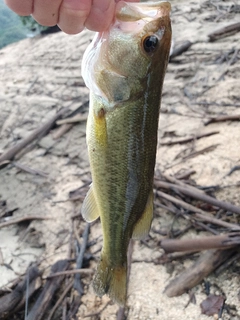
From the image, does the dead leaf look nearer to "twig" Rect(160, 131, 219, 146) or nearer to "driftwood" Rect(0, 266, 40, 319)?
"driftwood" Rect(0, 266, 40, 319)

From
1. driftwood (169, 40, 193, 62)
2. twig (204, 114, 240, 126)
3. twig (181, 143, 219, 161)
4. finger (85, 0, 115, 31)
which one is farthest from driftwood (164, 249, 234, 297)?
driftwood (169, 40, 193, 62)

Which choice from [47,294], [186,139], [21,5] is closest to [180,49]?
[186,139]

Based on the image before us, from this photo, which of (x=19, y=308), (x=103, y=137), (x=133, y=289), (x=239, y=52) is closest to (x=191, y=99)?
(x=239, y=52)

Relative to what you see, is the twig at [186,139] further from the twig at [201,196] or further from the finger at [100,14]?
the finger at [100,14]

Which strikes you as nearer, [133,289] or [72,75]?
[133,289]

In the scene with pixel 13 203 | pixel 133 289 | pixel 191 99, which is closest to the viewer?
pixel 133 289

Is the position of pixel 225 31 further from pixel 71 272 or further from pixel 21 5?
pixel 21 5

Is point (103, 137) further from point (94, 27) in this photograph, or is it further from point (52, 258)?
point (52, 258)
